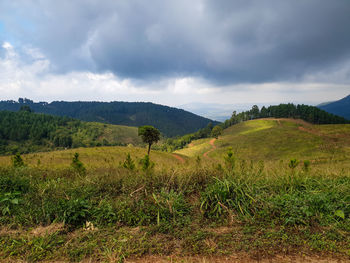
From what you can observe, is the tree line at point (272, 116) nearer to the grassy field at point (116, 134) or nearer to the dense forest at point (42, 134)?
the dense forest at point (42, 134)

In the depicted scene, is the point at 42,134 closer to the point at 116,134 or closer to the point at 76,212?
the point at 116,134

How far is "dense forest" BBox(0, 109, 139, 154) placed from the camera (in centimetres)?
11832

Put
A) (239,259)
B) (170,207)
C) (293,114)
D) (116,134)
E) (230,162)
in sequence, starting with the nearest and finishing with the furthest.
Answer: (239,259) → (170,207) → (230,162) → (293,114) → (116,134)

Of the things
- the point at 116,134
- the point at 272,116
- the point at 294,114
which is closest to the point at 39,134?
the point at 116,134

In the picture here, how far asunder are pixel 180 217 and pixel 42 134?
161848 millimetres

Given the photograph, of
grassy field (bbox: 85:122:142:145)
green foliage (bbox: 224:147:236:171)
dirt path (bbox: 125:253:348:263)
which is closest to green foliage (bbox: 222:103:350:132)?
grassy field (bbox: 85:122:142:145)

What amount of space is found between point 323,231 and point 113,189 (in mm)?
4269

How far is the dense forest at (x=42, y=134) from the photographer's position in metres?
118

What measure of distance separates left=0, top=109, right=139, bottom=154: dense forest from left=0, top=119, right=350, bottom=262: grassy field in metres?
124

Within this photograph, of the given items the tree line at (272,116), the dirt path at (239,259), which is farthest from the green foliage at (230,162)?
the tree line at (272,116)

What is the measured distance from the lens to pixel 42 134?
132 meters

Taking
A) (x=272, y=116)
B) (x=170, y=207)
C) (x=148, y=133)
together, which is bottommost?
(x=148, y=133)

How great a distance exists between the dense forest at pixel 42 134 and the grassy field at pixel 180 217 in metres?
124

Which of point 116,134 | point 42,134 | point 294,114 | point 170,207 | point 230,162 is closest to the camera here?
point 170,207
